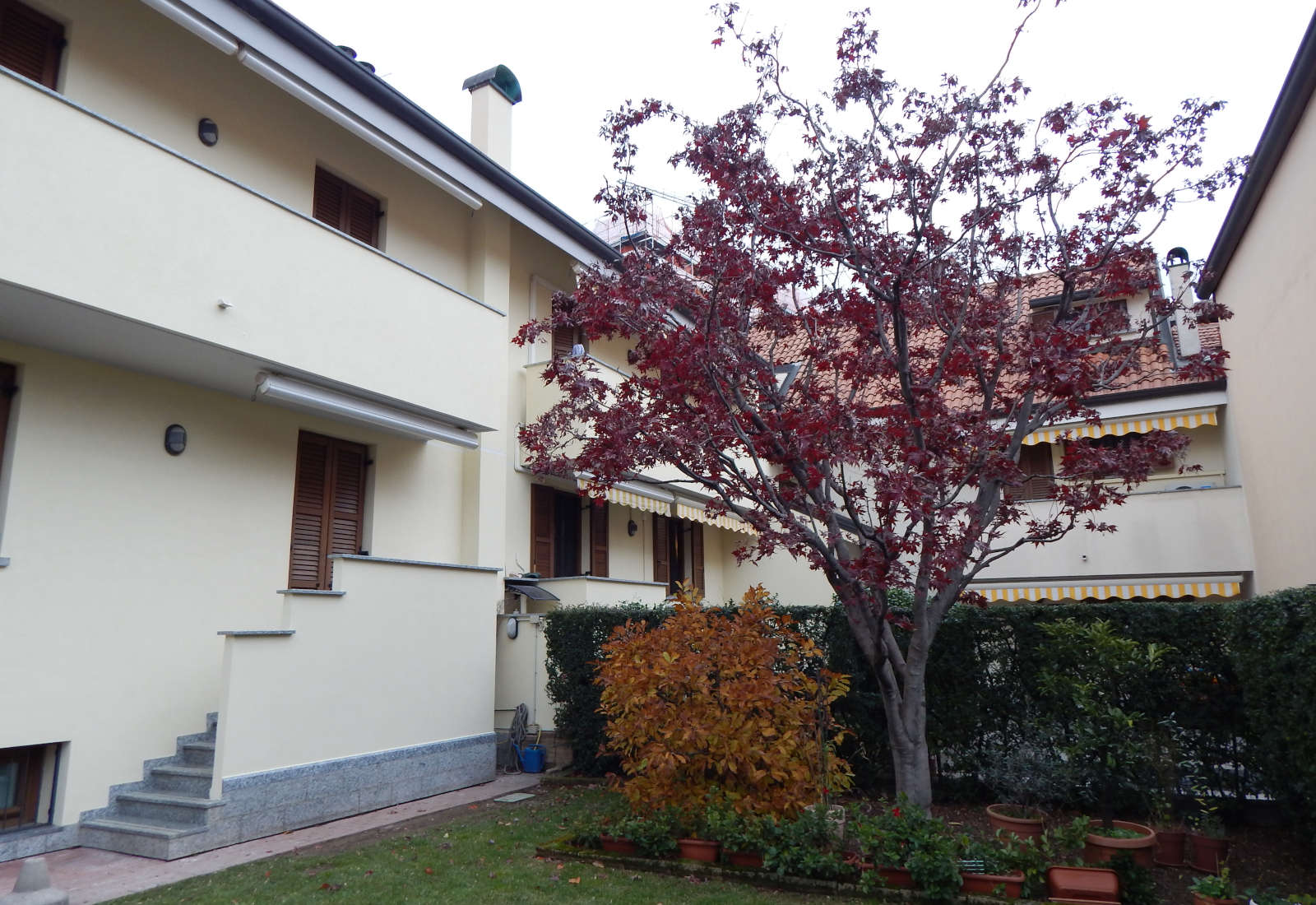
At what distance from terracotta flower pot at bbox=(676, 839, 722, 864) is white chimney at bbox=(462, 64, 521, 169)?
42.1 ft

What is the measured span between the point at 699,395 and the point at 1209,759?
6.92 meters

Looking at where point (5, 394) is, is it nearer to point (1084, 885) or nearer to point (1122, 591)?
point (1084, 885)

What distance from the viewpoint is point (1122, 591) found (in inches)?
771

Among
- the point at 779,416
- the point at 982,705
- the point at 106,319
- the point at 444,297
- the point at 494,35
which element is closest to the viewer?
the point at 106,319

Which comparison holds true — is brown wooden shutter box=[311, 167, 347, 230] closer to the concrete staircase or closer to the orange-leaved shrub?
the concrete staircase

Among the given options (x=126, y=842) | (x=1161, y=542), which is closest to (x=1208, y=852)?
(x=126, y=842)

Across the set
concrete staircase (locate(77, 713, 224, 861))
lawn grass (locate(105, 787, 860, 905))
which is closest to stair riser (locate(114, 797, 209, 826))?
concrete staircase (locate(77, 713, 224, 861))

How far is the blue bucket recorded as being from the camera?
1291cm

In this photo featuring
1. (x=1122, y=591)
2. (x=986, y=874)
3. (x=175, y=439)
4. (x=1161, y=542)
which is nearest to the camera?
(x=986, y=874)

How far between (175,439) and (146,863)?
4.56 meters

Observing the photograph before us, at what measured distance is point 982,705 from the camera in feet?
34.7

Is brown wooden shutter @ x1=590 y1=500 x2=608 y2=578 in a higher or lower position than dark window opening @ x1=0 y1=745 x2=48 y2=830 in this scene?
higher

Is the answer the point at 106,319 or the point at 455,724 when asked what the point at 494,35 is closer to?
the point at 106,319

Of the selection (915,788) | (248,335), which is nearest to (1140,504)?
(915,788)
